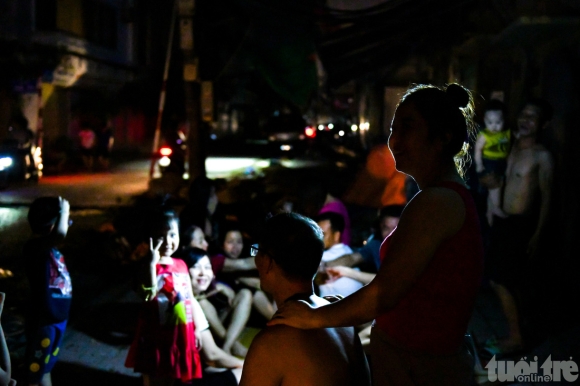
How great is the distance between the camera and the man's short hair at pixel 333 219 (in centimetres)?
544

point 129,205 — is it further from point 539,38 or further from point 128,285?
point 539,38

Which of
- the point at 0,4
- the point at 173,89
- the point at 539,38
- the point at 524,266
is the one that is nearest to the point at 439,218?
the point at 524,266

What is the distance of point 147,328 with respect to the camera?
12.6ft

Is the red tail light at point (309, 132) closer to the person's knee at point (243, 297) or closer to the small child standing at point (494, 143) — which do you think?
the small child standing at point (494, 143)

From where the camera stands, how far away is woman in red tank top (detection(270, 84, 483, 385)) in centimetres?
182

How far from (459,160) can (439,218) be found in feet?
1.71

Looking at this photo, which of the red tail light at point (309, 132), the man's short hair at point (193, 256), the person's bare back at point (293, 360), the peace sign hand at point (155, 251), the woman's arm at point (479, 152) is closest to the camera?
the person's bare back at point (293, 360)

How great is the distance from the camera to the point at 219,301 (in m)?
5.08

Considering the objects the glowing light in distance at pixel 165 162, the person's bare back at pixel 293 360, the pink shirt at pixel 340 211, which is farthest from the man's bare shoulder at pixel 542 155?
the glowing light in distance at pixel 165 162

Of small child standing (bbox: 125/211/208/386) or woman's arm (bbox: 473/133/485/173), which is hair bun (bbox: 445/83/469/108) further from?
woman's arm (bbox: 473/133/485/173)

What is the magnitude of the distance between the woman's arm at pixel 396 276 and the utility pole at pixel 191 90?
6778mm

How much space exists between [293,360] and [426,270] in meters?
0.53

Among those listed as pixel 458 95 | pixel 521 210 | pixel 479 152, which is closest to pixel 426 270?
pixel 458 95

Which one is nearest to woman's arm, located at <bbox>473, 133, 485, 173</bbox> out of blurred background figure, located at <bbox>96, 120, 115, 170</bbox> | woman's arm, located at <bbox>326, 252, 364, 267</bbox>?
woman's arm, located at <bbox>326, 252, 364, 267</bbox>
